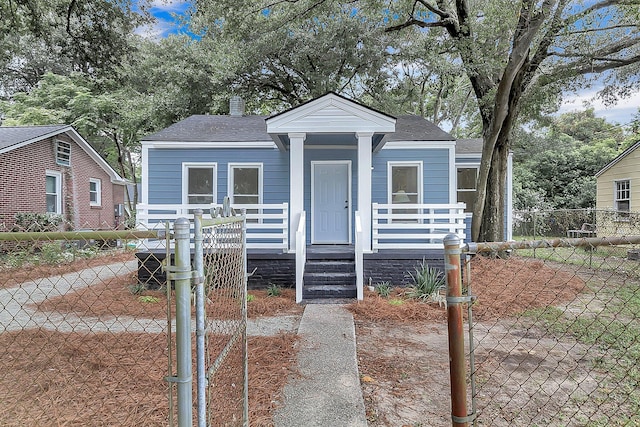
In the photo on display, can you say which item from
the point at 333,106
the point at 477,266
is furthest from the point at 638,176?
the point at 333,106

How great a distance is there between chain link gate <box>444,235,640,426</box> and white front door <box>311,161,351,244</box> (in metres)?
3.65

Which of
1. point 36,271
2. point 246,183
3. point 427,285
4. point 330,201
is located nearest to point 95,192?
point 36,271

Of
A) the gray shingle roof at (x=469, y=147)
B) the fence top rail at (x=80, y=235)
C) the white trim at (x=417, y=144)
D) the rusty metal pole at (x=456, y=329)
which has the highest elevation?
the gray shingle roof at (x=469, y=147)

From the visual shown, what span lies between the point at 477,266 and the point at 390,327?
4.65 m

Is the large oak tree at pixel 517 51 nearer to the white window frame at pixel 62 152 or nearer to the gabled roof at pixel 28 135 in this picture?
the gabled roof at pixel 28 135

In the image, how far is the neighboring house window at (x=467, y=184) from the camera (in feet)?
38.7

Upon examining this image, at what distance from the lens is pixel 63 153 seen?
51.0 ft

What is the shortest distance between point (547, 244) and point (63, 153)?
17.8 metres

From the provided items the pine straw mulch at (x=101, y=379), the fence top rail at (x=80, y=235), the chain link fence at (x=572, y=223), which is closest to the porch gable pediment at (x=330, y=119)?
the pine straw mulch at (x=101, y=379)

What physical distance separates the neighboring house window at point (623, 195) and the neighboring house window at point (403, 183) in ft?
31.4

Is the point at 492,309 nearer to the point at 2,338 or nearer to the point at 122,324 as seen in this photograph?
the point at 122,324

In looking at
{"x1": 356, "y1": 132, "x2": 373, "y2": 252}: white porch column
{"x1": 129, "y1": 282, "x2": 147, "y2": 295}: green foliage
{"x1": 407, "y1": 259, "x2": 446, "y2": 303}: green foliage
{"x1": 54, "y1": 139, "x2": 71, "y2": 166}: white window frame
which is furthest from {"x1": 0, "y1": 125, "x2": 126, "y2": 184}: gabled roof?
{"x1": 407, "y1": 259, "x2": 446, "y2": 303}: green foliage

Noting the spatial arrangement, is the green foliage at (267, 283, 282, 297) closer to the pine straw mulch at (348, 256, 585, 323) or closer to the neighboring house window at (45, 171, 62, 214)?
the pine straw mulch at (348, 256, 585, 323)

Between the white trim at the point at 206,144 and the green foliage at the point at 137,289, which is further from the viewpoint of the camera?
the white trim at the point at 206,144
